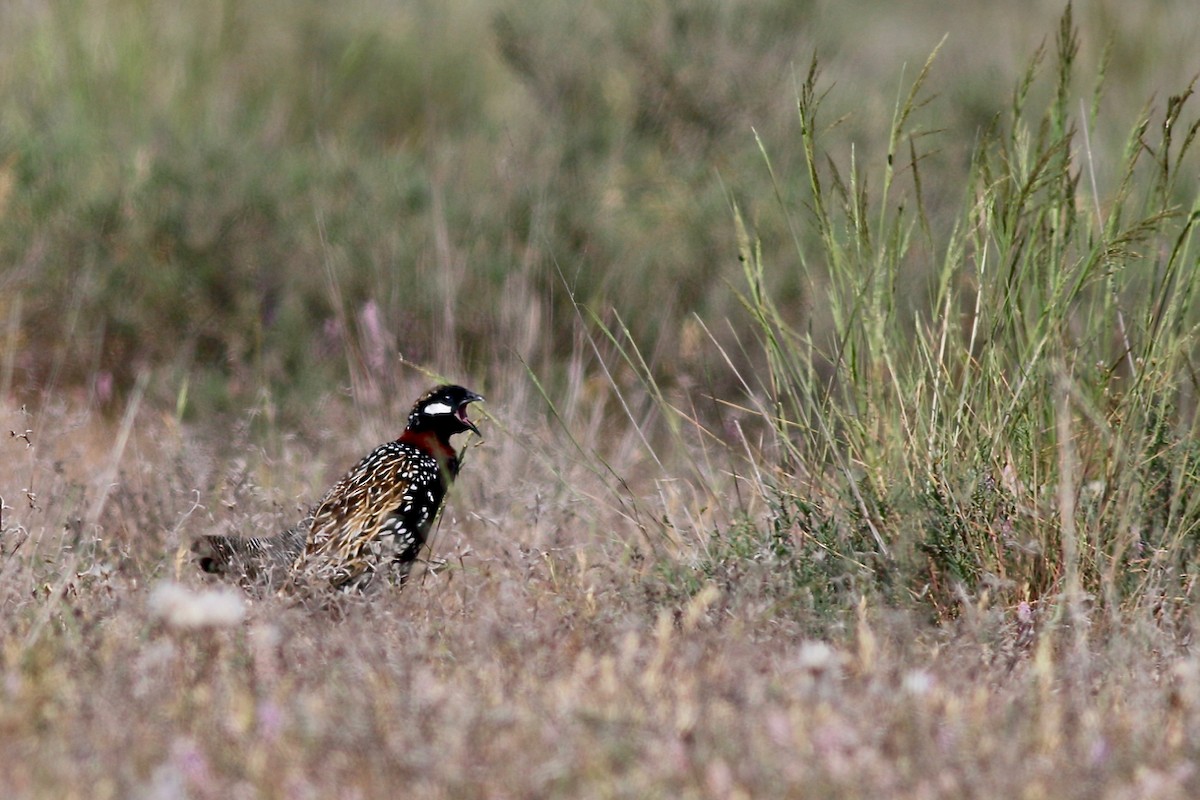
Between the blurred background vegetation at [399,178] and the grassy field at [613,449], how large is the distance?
3 centimetres

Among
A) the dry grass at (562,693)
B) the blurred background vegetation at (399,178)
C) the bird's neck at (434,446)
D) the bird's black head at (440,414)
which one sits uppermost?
the dry grass at (562,693)

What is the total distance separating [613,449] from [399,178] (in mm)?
2287

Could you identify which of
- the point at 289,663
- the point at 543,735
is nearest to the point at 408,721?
the point at 543,735

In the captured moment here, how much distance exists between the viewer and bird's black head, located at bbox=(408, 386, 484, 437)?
4.59 m

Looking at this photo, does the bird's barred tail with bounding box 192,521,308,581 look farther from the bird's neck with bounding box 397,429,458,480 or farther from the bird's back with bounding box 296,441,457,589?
the bird's neck with bounding box 397,429,458,480

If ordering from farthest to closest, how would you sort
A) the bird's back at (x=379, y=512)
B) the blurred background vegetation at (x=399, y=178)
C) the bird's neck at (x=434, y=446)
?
the blurred background vegetation at (x=399, y=178) < the bird's neck at (x=434, y=446) < the bird's back at (x=379, y=512)

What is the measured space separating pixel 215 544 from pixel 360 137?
203 inches

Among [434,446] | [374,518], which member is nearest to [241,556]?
[374,518]

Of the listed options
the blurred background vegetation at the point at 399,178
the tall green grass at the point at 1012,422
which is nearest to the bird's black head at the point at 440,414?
the blurred background vegetation at the point at 399,178

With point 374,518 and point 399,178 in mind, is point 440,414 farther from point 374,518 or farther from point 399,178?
point 399,178

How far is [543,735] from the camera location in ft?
8.54

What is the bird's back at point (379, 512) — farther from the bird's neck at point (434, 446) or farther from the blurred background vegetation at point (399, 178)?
the blurred background vegetation at point (399, 178)

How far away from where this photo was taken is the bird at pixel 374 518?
4051 mm

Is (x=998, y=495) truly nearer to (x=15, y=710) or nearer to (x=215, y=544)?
(x=215, y=544)
